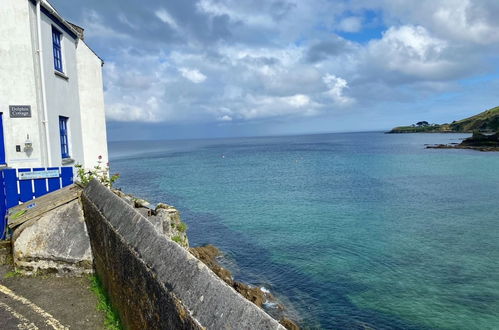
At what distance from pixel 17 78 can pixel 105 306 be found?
875cm

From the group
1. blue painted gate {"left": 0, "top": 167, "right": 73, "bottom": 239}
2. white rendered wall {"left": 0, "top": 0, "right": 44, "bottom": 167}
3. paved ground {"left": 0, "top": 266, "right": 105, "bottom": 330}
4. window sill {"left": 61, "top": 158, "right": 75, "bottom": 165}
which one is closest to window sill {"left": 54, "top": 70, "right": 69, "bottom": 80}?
white rendered wall {"left": 0, "top": 0, "right": 44, "bottom": 167}

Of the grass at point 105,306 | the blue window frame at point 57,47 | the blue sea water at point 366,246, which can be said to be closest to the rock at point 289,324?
the blue sea water at point 366,246

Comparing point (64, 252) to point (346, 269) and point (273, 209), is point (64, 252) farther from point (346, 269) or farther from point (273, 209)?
point (273, 209)

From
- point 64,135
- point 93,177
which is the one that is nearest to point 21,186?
point 93,177

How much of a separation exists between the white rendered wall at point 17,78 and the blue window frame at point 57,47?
7.30 feet

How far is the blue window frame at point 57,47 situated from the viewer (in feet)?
45.1

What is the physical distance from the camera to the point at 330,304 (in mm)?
14281

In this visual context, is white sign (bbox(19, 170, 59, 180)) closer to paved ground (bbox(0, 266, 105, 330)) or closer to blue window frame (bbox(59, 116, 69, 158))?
paved ground (bbox(0, 266, 105, 330))

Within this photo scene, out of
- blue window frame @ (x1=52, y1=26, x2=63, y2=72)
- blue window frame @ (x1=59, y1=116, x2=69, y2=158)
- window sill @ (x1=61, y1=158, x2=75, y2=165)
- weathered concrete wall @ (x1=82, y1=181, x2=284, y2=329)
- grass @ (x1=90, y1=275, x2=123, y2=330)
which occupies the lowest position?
grass @ (x1=90, y1=275, x2=123, y2=330)

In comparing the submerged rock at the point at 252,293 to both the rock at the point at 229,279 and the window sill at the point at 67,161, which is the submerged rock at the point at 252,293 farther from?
the window sill at the point at 67,161

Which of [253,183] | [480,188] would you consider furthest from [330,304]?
[253,183]

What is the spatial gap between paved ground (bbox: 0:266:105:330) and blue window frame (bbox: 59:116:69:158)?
7.84 meters

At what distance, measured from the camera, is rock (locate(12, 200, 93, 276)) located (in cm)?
717

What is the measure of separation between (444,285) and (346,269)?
417cm
